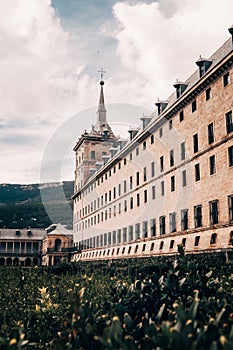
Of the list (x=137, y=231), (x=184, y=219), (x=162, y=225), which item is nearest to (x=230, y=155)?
(x=184, y=219)

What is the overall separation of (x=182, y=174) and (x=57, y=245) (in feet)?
204

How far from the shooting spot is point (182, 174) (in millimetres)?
34656

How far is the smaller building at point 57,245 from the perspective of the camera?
292 ft

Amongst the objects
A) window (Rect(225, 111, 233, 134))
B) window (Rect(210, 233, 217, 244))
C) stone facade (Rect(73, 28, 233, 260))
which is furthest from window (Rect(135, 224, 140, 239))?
window (Rect(225, 111, 233, 134))

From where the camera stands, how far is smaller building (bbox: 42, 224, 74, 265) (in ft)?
292

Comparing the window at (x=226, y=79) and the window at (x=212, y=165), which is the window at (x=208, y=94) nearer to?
the window at (x=226, y=79)

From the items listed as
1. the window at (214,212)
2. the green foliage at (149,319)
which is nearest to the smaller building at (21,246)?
the window at (214,212)

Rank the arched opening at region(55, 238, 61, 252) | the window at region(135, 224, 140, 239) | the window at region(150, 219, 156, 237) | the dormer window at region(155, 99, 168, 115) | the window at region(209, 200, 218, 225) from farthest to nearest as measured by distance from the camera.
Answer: the arched opening at region(55, 238, 61, 252) → the window at region(135, 224, 140, 239) → the dormer window at region(155, 99, 168, 115) → the window at region(150, 219, 156, 237) → the window at region(209, 200, 218, 225)

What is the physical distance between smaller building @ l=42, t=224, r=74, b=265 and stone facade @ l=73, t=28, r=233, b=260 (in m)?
36.1

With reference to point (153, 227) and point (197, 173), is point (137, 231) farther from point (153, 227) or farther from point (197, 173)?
point (197, 173)

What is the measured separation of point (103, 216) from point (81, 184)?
19.1 meters

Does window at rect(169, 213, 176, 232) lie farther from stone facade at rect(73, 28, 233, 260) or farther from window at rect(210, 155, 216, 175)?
window at rect(210, 155, 216, 175)

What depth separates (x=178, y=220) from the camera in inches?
1352

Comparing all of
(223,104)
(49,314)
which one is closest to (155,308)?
(49,314)
